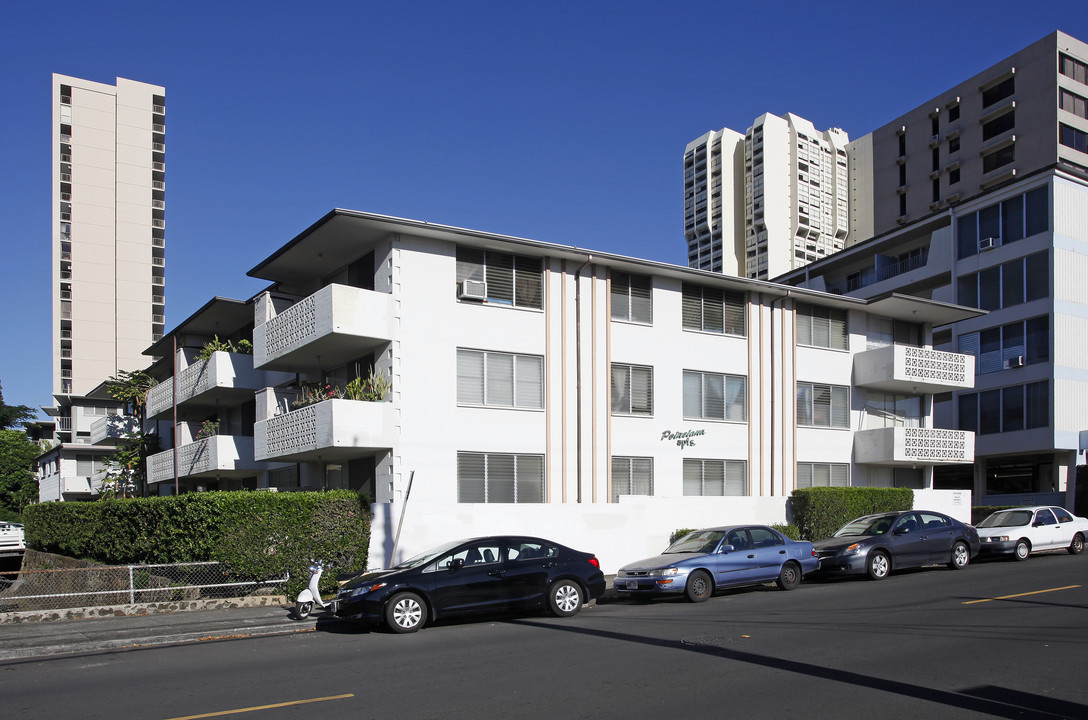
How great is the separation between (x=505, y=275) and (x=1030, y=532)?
1490cm

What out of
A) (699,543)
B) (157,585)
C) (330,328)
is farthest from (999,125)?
(157,585)

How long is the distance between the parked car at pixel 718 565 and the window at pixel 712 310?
30.6 feet

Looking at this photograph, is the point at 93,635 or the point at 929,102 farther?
the point at 929,102

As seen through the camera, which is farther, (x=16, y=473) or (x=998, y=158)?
(x=16, y=473)

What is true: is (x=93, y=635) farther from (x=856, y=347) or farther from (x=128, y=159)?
(x=128, y=159)

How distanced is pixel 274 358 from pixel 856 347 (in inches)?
743

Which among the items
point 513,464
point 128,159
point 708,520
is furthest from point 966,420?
point 128,159

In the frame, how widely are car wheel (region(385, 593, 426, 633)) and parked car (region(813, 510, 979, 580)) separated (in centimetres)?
978

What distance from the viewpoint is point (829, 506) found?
85.9ft

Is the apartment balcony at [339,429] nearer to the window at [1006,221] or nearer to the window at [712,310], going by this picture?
the window at [712,310]

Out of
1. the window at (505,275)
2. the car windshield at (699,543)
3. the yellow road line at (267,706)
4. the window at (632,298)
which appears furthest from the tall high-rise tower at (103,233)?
the yellow road line at (267,706)

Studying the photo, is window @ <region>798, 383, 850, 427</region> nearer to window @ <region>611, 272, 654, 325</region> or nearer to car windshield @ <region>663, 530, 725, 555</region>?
window @ <region>611, 272, 654, 325</region>

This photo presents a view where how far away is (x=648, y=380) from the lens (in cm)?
2528

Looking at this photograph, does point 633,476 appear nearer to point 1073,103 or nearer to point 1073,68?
point 1073,103
